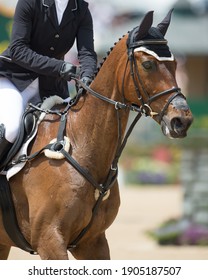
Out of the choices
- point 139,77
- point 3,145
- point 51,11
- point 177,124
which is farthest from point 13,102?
point 177,124

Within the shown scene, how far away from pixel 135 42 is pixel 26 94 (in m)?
1.21

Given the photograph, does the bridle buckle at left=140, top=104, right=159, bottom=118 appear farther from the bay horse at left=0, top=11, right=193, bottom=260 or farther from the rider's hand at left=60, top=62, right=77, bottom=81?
the rider's hand at left=60, top=62, right=77, bottom=81

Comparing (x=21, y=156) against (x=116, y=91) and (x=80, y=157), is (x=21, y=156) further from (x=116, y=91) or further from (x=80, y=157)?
(x=116, y=91)

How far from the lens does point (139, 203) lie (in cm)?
1831

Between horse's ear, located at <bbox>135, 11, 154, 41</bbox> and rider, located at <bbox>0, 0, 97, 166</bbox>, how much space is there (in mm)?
613

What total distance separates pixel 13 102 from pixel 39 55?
0.45m

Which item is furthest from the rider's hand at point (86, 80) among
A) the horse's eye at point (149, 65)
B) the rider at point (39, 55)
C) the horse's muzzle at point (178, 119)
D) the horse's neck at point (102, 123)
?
the horse's muzzle at point (178, 119)

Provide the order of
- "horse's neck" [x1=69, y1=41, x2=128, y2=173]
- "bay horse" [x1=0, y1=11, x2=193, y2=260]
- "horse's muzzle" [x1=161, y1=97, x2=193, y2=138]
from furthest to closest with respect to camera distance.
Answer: "horse's neck" [x1=69, y1=41, x2=128, y2=173]
"bay horse" [x1=0, y1=11, x2=193, y2=260]
"horse's muzzle" [x1=161, y1=97, x2=193, y2=138]

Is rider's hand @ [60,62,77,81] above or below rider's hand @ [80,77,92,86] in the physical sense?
above

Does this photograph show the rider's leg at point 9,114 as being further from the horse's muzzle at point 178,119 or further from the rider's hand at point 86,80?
the horse's muzzle at point 178,119

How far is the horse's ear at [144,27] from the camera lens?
18.7 feet

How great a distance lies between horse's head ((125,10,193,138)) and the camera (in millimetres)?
5641

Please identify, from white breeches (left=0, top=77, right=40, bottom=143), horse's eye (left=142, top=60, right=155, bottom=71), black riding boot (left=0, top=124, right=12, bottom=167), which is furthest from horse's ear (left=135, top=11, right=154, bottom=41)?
black riding boot (left=0, top=124, right=12, bottom=167)
